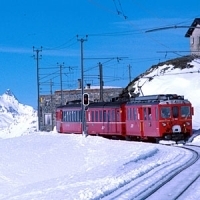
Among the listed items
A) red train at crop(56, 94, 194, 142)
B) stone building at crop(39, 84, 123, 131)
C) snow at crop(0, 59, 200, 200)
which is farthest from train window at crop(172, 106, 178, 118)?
stone building at crop(39, 84, 123, 131)

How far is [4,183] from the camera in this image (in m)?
21.9

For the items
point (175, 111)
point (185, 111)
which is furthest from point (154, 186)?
point (185, 111)

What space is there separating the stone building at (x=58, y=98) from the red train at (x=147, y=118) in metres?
41.9

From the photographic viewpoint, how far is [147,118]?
121 ft

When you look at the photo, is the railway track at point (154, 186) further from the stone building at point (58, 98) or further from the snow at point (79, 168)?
the stone building at point (58, 98)

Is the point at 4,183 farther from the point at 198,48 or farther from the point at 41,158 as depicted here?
the point at 198,48

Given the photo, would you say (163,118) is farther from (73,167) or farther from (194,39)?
(194,39)

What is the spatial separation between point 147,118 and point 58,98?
5583cm

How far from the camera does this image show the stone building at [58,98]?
8799 centimetres

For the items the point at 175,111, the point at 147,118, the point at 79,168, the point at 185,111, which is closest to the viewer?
the point at 79,168

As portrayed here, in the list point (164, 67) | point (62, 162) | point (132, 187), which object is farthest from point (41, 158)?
point (164, 67)

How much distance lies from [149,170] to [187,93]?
162ft

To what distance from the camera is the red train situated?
36.1 metres

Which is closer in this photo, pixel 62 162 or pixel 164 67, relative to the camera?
pixel 62 162
